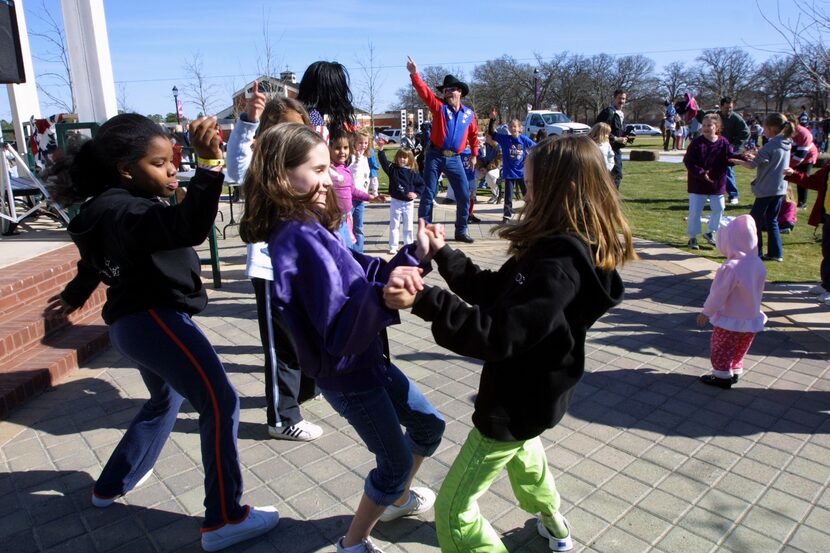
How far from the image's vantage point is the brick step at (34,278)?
470 cm

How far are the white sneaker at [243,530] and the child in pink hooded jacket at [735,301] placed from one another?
313 centimetres

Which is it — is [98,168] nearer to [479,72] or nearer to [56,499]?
[56,499]

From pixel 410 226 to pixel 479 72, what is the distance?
66.7 metres

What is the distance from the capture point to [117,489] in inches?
111

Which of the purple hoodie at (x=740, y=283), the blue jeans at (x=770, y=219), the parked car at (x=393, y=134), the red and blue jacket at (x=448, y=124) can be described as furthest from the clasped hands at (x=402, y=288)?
the parked car at (x=393, y=134)

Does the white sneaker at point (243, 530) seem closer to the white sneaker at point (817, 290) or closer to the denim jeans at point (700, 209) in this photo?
the white sneaker at point (817, 290)

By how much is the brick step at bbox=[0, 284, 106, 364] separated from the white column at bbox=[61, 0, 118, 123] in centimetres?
309

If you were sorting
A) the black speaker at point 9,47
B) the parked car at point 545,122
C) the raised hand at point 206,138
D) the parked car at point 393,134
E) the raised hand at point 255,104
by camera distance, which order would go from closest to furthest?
the raised hand at point 206,138 → the raised hand at point 255,104 → the black speaker at point 9,47 → the parked car at point 545,122 → the parked car at point 393,134

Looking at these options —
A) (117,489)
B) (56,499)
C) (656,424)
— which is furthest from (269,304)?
(656,424)

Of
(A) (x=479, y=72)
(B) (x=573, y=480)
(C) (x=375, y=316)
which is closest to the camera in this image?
(C) (x=375, y=316)

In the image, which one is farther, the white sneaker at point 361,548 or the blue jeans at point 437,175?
the blue jeans at point 437,175

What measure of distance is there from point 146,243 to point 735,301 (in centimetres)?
372

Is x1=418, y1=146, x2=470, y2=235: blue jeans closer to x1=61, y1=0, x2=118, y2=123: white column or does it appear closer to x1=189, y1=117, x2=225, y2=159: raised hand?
x1=61, y1=0, x2=118, y2=123: white column

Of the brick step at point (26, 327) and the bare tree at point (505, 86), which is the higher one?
the bare tree at point (505, 86)
